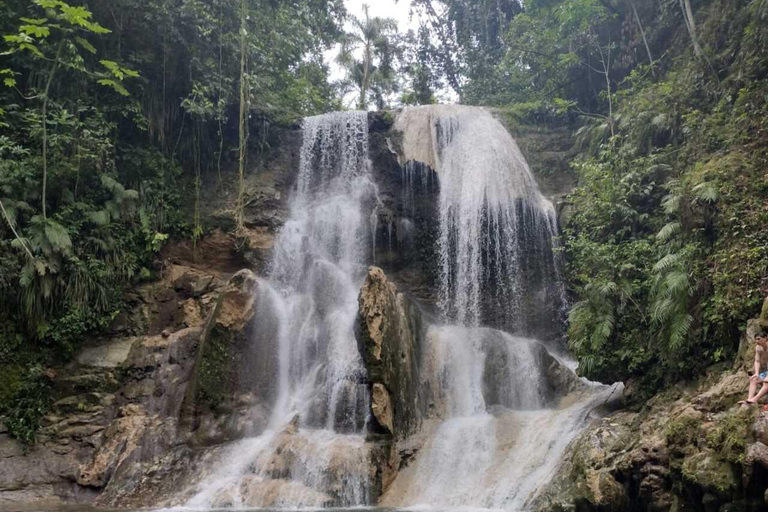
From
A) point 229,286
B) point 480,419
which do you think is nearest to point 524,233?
point 480,419

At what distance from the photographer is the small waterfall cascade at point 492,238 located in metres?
17.7

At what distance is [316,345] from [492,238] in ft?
22.3

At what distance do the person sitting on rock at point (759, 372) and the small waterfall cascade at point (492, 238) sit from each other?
373 inches

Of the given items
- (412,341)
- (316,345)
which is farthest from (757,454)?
(316,345)

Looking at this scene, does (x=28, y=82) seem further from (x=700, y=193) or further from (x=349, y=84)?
(x=349, y=84)

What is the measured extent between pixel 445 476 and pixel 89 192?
502 inches

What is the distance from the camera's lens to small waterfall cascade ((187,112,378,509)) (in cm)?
1098

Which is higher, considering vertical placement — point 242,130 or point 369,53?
point 369,53

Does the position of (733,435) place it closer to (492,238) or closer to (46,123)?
(492,238)

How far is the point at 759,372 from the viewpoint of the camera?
7562 mm

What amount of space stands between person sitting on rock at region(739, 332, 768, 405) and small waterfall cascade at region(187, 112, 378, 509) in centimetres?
674

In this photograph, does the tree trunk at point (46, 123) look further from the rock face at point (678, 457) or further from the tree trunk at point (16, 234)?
the rock face at point (678, 457)

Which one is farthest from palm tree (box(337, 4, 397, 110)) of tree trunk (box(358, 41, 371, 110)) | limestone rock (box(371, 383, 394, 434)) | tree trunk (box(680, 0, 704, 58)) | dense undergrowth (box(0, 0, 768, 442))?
limestone rock (box(371, 383, 394, 434))

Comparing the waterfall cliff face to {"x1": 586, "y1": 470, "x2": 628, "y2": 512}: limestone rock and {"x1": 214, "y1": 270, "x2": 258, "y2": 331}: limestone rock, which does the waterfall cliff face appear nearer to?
{"x1": 214, "y1": 270, "x2": 258, "y2": 331}: limestone rock
